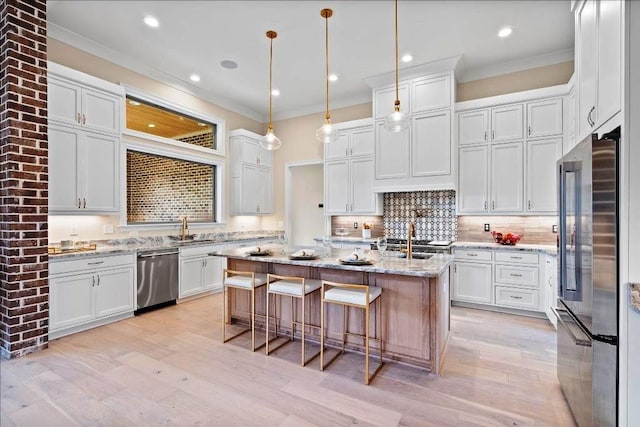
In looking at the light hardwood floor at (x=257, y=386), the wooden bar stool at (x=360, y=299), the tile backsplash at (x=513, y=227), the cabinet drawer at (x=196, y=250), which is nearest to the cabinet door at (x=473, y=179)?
the tile backsplash at (x=513, y=227)

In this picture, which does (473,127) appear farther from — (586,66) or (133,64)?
(133,64)

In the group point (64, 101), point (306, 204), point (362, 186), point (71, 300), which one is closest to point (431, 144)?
point (362, 186)

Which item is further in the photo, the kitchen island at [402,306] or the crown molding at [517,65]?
the crown molding at [517,65]

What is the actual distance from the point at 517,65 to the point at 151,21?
4.80m

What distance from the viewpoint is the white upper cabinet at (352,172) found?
205 inches

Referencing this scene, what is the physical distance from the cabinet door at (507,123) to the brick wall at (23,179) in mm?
5311

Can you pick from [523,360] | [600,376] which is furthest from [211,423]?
[523,360]

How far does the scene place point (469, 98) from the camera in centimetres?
471

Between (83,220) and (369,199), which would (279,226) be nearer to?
(369,199)

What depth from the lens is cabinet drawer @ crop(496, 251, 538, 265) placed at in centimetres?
386

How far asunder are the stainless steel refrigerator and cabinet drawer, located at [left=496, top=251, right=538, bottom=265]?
2089 millimetres

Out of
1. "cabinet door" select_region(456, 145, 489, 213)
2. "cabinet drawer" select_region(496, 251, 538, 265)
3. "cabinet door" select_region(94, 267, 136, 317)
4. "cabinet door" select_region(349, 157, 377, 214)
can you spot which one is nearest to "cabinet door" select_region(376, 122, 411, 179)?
"cabinet door" select_region(349, 157, 377, 214)

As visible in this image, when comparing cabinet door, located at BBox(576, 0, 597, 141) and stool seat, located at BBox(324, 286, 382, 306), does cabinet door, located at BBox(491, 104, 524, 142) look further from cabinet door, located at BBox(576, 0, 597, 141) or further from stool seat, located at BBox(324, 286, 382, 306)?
stool seat, located at BBox(324, 286, 382, 306)

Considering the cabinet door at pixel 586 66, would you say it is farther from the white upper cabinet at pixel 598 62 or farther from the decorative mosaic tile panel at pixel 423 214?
the decorative mosaic tile panel at pixel 423 214
